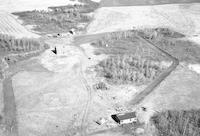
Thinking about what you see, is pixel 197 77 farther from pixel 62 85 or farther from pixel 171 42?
pixel 62 85

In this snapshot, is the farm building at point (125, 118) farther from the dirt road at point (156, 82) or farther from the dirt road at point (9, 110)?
the dirt road at point (9, 110)

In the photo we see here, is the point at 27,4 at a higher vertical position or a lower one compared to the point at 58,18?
higher

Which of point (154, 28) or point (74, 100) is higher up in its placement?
point (154, 28)

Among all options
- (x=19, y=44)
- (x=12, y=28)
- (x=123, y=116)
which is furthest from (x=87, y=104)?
(x=12, y=28)

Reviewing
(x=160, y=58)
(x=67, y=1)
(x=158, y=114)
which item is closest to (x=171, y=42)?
(x=160, y=58)

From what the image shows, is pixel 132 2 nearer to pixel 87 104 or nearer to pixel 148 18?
pixel 148 18

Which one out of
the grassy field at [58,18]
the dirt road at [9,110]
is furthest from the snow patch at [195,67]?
the grassy field at [58,18]
